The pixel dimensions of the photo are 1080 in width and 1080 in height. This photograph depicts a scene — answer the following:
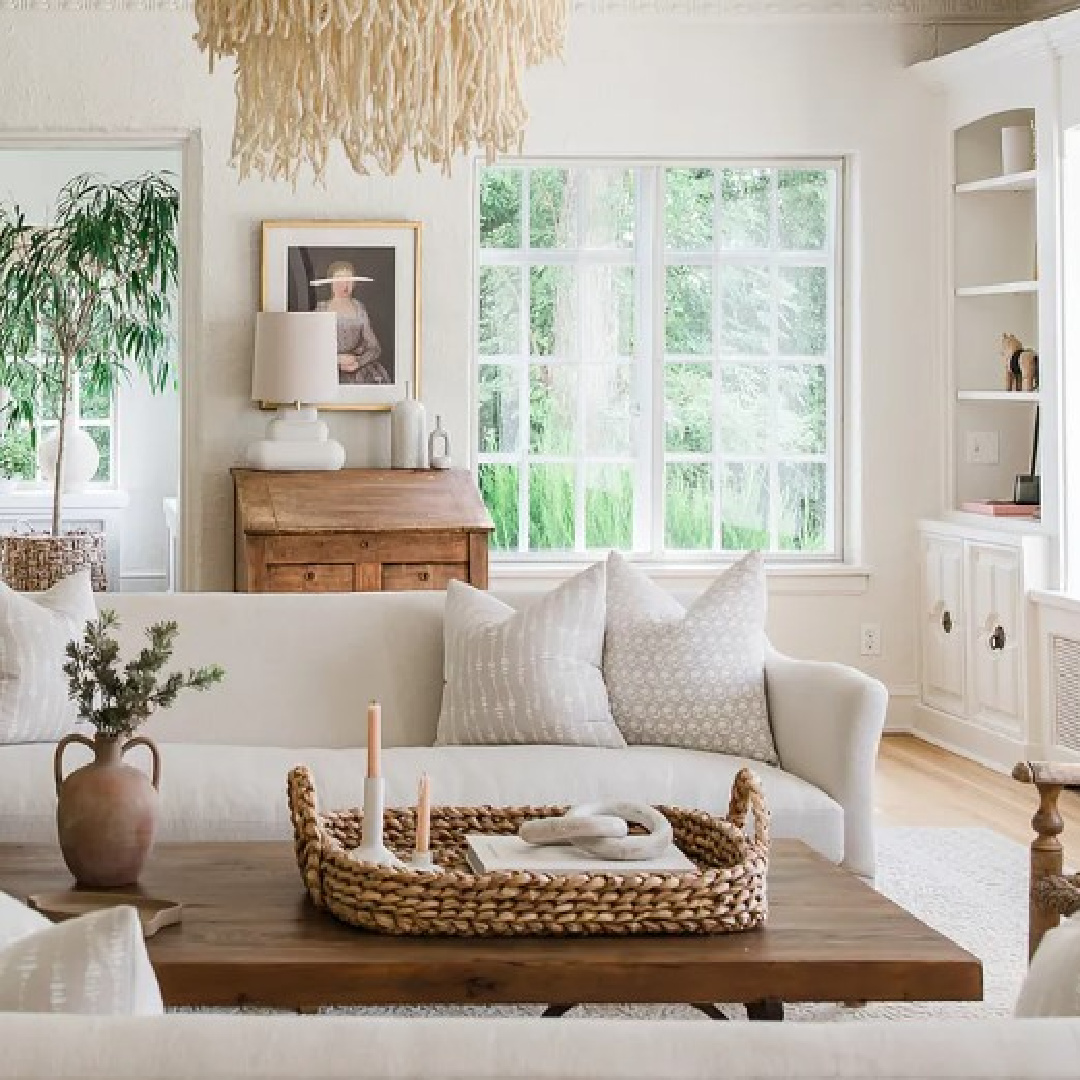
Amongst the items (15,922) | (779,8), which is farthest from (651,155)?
(15,922)

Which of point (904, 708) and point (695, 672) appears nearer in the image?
point (695, 672)

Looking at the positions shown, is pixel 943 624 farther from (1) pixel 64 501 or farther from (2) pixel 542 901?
(1) pixel 64 501

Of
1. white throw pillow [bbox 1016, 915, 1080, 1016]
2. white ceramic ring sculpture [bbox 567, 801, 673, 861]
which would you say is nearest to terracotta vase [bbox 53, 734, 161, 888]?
white ceramic ring sculpture [bbox 567, 801, 673, 861]

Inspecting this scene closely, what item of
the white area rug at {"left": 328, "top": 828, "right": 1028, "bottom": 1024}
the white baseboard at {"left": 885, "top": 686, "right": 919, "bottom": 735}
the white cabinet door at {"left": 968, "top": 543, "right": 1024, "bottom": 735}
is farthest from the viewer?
the white baseboard at {"left": 885, "top": 686, "right": 919, "bottom": 735}

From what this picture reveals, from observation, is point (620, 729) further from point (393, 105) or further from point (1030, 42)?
point (1030, 42)

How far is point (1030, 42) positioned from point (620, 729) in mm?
3248

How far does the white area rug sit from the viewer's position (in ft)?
11.4

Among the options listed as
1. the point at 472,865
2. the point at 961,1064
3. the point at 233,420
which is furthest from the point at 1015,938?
the point at 233,420

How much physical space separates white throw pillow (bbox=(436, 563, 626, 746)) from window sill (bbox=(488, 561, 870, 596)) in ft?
8.83

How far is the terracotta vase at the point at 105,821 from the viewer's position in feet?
8.93

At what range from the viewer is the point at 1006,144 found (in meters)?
6.52

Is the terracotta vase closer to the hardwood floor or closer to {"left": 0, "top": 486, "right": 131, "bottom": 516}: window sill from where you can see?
the hardwood floor

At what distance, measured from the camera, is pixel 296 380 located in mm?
6355

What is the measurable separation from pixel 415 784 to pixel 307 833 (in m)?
0.99
